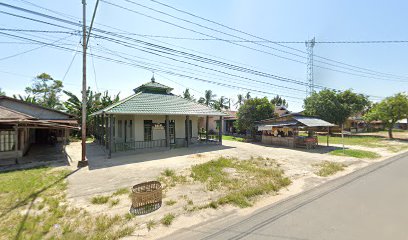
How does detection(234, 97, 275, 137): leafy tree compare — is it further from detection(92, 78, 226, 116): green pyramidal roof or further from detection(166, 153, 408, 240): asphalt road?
detection(166, 153, 408, 240): asphalt road

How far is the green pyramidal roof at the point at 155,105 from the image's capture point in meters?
16.2

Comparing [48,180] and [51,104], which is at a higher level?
[51,104]

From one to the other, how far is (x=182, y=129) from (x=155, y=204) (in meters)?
13.9

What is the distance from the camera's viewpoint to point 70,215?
20.6 ft

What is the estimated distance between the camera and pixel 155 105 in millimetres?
Result: 18562

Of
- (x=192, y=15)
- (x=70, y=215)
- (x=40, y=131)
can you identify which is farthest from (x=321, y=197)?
(x=40, y=131)

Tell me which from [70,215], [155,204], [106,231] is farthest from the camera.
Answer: [155,204]

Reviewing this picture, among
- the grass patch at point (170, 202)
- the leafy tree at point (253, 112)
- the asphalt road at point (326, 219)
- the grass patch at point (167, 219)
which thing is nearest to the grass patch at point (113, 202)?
the grass patch at point (170, 202)

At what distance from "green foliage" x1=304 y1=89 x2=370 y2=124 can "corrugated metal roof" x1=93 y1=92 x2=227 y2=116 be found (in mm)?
24943

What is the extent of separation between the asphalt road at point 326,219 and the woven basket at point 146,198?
1774 mm

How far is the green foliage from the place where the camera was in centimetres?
3618

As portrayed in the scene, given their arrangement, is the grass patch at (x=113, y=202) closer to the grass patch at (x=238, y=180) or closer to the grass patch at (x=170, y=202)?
the grass patch at (x=170, y=202)

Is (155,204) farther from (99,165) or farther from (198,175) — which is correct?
(99,165)

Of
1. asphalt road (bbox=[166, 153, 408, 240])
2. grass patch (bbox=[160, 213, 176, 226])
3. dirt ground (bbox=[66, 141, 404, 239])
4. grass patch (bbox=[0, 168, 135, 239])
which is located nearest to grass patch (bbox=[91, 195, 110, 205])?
dirt ground (bbox=[66, 141, 404, 239])
